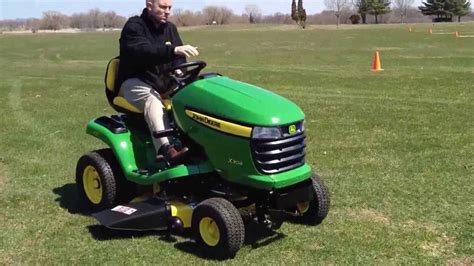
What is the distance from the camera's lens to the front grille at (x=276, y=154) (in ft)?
14.8

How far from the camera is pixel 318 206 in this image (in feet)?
17.1

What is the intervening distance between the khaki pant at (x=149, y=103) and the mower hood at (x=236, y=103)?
218 millimetres

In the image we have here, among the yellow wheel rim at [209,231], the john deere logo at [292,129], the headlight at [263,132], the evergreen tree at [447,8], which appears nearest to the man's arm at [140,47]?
the headlight at [263,132]

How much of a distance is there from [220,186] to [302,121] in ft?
2.88

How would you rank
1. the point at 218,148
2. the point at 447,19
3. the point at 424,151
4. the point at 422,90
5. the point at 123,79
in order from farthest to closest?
the point at 447,19 → the point at 422,90 → the point at 424,151 → the point at 123,79 → the point at 218,148

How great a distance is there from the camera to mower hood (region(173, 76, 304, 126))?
14.9ft

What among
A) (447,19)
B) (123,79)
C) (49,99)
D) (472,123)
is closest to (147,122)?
(123,79)

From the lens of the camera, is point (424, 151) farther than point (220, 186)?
Yes

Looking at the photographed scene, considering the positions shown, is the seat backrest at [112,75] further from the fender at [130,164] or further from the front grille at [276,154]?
the front grille at [276,154]

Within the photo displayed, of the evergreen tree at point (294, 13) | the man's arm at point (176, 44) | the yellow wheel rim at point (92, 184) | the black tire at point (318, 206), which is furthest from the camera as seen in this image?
the evergreen tree at point (294, 13)

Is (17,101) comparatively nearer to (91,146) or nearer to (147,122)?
(91,146)

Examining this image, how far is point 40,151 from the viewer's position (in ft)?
28.0

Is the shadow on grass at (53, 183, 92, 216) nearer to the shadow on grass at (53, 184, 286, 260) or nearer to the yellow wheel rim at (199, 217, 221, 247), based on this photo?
the shadow on grass at (53, 184, 286, 260)

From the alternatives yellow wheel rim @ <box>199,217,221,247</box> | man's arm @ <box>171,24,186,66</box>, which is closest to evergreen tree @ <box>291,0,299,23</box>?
man's arm @ <box>171,24,186,66</box>
